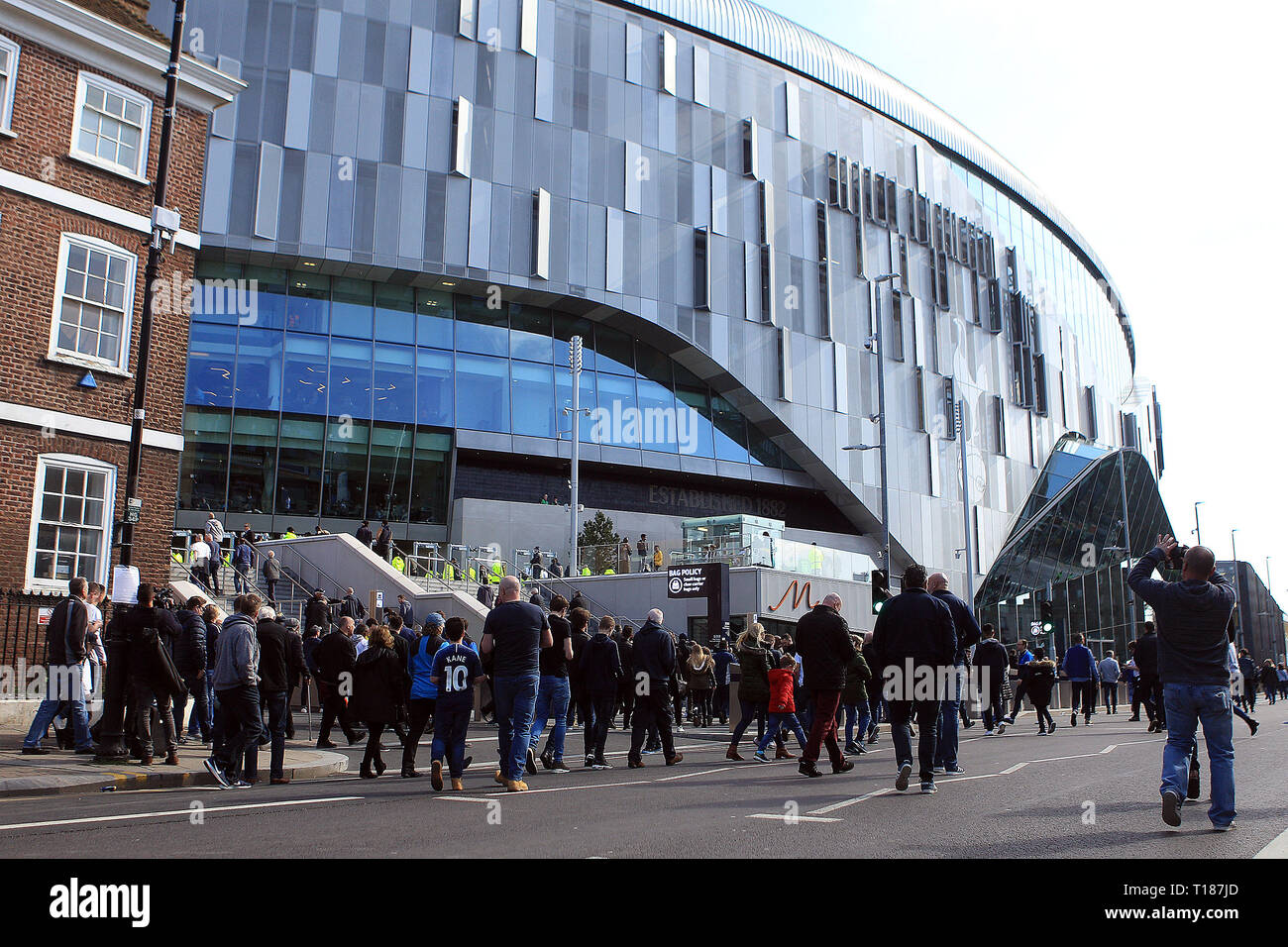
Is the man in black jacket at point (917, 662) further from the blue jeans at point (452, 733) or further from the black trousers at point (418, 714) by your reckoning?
the black trousers at point (418, 714)

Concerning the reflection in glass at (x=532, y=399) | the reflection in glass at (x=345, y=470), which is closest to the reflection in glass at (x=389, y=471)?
the reflection in glass at (x=345, y=470)

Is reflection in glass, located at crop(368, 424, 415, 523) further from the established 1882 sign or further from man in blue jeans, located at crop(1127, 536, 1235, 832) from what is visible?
man in blue jeans, located at crop(1127, 536, 1235, 832)

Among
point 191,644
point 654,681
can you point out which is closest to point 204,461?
point 191,644

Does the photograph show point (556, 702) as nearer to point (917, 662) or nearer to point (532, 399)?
point (917, 662)

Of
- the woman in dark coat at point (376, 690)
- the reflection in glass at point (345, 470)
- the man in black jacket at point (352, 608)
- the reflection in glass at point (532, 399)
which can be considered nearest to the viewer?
the woman in dark coat at point (376, 690)

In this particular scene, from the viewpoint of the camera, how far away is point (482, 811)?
8.06 m

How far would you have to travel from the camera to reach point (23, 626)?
49.5 feet

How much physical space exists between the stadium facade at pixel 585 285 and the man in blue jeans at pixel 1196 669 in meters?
26.2

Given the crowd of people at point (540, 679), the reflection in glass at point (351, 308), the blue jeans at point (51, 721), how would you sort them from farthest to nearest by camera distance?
the reflection in glass at point (351, 308), the blue jeans at point (51, 721), the crowd of people at point (540, 679)

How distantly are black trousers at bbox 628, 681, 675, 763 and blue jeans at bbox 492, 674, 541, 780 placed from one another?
9.21 ft

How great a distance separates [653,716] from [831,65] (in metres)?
45.4

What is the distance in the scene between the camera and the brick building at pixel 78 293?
15383mm

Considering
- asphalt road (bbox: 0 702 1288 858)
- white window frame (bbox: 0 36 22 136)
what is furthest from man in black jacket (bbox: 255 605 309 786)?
white window frame (bbox: 0 36 22 136)
